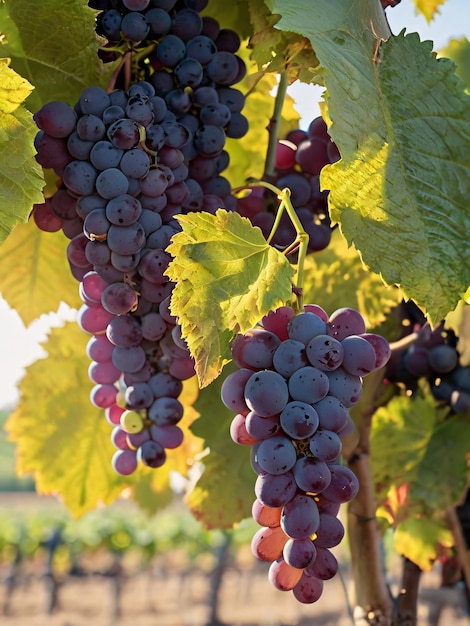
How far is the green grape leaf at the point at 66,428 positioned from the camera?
3.25 ft

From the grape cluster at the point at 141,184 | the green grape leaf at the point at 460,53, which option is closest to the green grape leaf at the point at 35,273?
the grape cluster at the point at 141,184

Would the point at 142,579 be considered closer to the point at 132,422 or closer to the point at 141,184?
the point at 132,422

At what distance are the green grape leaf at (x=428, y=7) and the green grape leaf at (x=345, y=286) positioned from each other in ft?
1.08

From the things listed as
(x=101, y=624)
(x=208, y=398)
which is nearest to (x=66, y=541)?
(x=101, y=624)

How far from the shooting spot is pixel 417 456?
1.14 m

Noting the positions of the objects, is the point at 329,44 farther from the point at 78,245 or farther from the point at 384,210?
the point at 78,245

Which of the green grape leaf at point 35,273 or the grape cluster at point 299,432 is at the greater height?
the grape cluster at point 299,432

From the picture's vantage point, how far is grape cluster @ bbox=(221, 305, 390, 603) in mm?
519

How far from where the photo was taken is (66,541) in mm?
8812

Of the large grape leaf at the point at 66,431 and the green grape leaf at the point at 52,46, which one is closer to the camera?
the green grape leaf at the point at 52,46

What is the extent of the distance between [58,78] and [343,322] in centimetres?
32

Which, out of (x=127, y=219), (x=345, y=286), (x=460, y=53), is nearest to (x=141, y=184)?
(x=127, y=219)

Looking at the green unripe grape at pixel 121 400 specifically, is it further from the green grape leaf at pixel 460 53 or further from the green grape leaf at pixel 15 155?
the green grape leaf at pixel 460 53

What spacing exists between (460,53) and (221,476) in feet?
2.23
